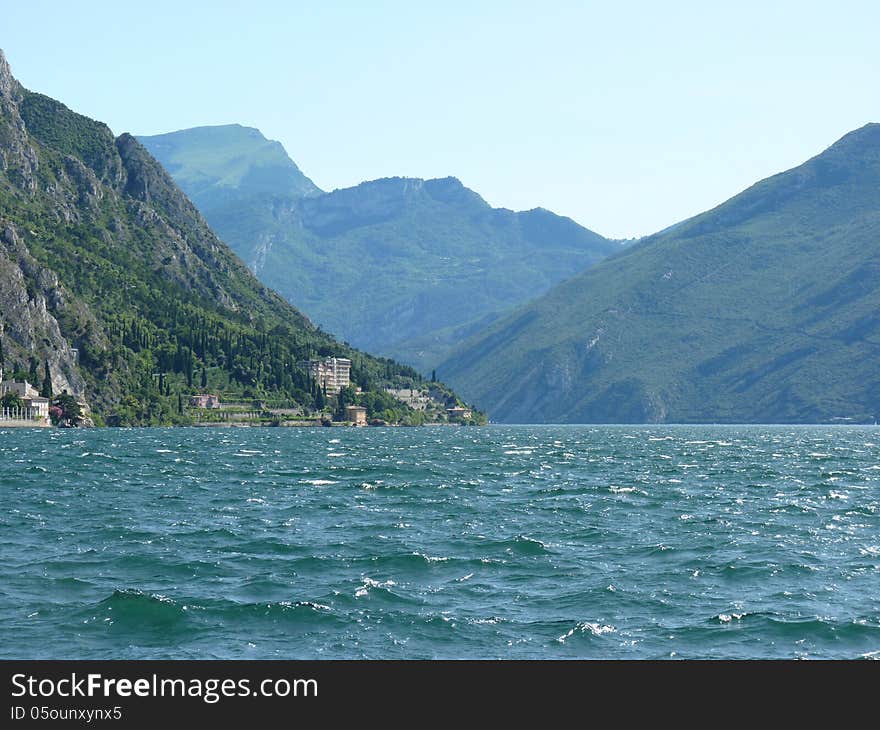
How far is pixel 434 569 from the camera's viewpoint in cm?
5575

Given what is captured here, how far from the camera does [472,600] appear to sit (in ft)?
157

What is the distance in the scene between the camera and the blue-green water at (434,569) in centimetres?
4028

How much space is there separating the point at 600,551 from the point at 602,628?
20274 millimetres

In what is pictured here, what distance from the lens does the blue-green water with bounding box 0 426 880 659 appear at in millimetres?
40281

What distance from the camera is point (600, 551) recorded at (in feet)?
205
